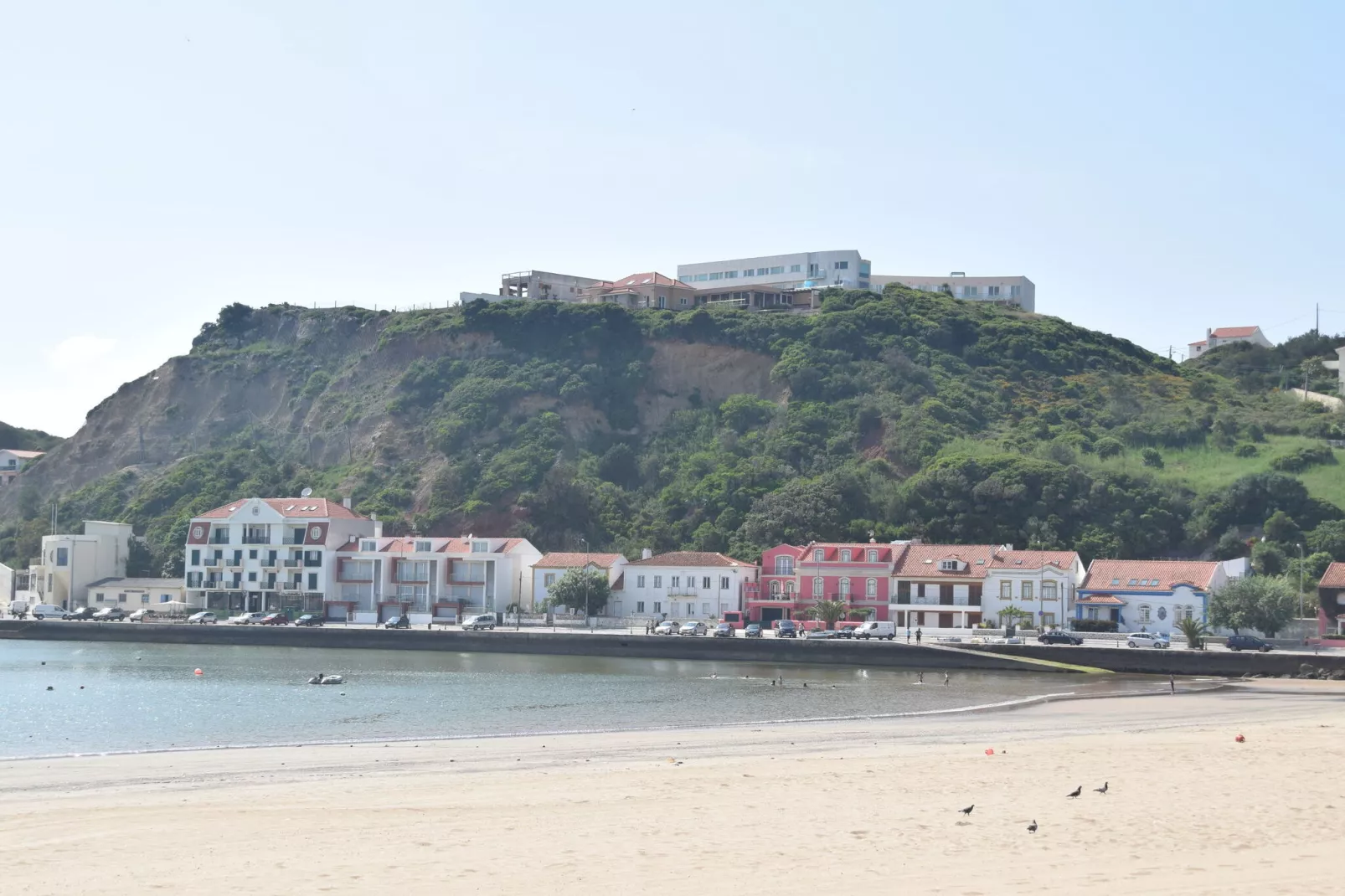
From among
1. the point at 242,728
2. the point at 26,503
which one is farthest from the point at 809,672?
the point at 26,503

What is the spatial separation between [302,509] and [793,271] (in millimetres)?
62620

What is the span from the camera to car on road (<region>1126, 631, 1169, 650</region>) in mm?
60250

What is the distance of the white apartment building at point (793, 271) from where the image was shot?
133250mm

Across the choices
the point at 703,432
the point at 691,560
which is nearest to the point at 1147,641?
the point at 691,560

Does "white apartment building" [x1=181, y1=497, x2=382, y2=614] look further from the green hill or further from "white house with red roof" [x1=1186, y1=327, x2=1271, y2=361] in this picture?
"white house with red roof" [x1=1186, y1=327, x2=1271, y2=361]

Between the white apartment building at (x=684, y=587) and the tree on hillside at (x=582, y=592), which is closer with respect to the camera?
the tree on hillside at (x=582, y=592)

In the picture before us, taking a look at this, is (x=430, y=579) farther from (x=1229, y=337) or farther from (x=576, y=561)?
(x=1229, y=337)

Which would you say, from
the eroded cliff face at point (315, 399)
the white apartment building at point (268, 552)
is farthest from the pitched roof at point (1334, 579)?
the white apartment building at point (268, 552)

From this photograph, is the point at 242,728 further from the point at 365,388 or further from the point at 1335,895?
the point at 365,388

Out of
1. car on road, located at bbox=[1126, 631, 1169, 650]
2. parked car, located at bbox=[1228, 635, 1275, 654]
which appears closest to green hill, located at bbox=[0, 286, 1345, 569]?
car on road, located at bbox=[1126, 631, 1169, 650]

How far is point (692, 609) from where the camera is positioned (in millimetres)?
78000

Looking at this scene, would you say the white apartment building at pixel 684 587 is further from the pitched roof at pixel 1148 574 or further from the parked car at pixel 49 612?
the parked car at pixel 49 612

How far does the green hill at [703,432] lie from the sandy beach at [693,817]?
5282 centimetres

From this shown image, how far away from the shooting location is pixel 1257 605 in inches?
2408
